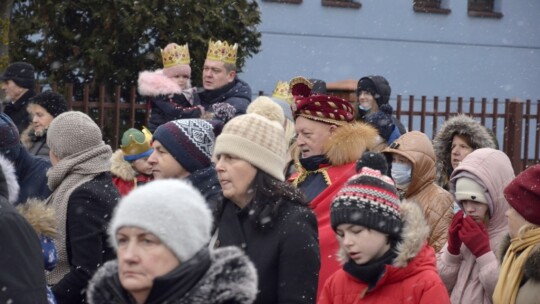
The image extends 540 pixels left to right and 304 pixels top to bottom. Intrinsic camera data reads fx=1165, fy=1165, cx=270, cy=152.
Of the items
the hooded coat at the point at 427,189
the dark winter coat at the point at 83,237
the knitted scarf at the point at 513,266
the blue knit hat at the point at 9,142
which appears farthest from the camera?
the hooded coat at the point at 427,189

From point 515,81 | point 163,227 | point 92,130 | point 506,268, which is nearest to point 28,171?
point 92,130

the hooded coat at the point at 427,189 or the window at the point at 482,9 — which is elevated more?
the hooded coat at the point at 427,189

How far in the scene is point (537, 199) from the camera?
5.77 metres

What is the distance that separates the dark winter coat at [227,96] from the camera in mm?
9062

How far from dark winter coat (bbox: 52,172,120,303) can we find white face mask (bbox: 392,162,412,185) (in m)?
2.24

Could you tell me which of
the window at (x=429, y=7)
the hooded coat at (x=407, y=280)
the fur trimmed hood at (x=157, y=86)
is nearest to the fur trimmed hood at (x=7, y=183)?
the hooded coat at (x=407, y=280)

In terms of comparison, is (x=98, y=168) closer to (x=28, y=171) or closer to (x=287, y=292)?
(x=28, y=171)

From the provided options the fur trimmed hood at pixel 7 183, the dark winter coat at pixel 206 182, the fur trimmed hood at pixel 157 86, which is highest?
the fur trimmed hood at pixel 7 183

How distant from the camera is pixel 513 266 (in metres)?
5.75

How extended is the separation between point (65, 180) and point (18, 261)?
163 cm

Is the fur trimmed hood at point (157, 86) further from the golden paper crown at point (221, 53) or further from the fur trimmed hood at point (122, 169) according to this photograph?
the fur trimmed hood at point (122, 169)

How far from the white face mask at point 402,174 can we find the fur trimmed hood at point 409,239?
2.00 metres

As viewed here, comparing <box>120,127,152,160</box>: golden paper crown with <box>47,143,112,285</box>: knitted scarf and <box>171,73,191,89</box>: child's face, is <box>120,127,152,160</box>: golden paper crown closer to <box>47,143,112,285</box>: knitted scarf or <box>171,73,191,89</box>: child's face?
<box>171,73,191,89</box>: child's face

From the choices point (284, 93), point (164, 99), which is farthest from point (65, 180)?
point (284, 93)
